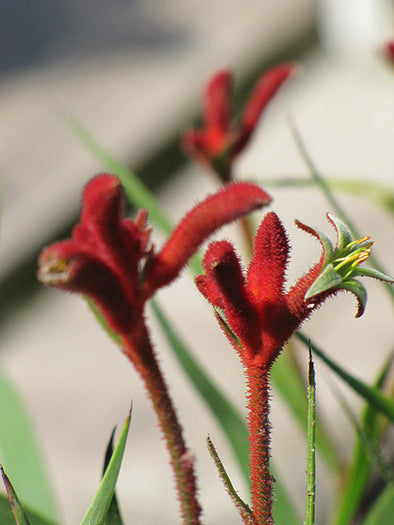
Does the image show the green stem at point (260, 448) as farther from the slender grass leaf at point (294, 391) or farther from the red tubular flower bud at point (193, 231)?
the slender grass leaf at point (294, 391)

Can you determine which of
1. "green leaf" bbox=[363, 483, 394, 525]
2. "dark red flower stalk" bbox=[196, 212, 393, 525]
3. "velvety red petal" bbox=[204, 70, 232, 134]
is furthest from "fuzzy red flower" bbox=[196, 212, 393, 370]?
"velvety red petal" bbox=[204, 70, 232, 134]

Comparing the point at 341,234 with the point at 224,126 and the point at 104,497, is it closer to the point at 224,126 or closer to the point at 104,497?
the point at 104,497

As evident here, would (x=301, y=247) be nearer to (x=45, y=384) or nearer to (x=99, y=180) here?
(x=45, y=384)

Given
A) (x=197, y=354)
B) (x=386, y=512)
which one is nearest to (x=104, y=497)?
(x=386, y=512)

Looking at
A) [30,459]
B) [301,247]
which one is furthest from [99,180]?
[301,247]

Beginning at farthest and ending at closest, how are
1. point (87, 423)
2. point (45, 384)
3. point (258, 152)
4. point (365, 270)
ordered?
point (258, 152)
point (45, 384)
point (87, 423)
point (365, 270)

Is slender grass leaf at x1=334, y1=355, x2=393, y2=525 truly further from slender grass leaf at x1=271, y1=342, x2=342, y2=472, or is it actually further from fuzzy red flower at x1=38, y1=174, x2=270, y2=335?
fuzzy red flower at x1=38, y1=174, x2=270, y2=335

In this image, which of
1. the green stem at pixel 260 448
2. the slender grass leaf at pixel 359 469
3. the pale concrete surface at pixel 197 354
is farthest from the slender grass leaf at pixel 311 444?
the pale concrete surface at pixel 197 354
